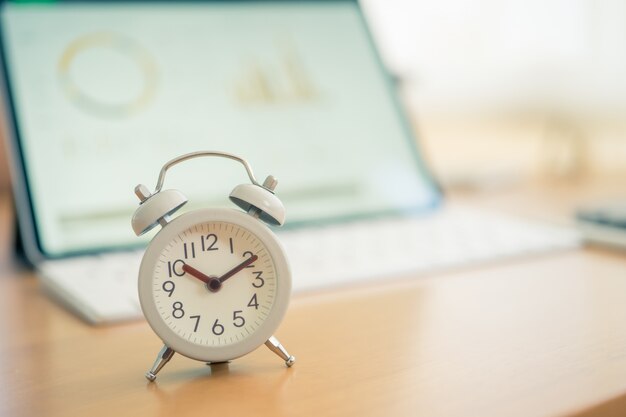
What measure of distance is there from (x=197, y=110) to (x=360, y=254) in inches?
12.8

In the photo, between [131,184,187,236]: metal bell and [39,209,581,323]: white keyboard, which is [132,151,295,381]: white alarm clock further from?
[39,209,581,323]: white keyboard

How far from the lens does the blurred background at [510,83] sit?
1.50 m

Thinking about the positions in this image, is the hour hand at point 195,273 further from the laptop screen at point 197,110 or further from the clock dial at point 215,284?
the laptop screen at point 197,110

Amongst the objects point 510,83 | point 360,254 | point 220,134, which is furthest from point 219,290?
point 510,83

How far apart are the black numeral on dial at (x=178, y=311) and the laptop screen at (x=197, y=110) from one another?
39cm

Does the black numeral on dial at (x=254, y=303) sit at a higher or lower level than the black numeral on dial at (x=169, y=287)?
lower

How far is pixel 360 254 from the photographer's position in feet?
2.70

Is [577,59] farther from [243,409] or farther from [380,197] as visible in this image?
[243,409]

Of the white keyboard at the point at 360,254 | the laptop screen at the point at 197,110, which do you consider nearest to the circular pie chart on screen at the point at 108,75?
the laptop screen at the point at 197,110

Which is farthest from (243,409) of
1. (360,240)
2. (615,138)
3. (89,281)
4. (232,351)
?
(615,138)

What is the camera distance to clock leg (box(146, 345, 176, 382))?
19.5 inches

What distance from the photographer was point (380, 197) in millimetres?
1036

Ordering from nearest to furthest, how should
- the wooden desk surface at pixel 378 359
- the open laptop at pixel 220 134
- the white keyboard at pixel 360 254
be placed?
the wooden desk surface at pixel 378 359
the white keyboard at pixel 360 254
the open laptop at pixel 220 134

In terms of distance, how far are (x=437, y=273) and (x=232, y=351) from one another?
334mm
